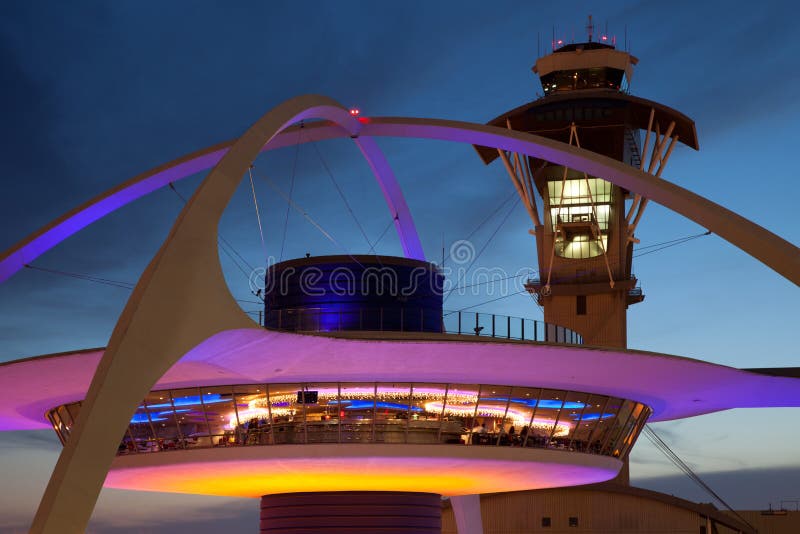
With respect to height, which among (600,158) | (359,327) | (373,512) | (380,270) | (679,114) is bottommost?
(373,512)

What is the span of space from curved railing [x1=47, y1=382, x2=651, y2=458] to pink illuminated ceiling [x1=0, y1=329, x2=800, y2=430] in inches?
24.5

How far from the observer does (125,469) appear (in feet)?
139

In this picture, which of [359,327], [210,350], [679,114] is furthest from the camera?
[679,114]

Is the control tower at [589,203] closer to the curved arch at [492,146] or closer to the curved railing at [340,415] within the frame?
the curved arch at [492,146]

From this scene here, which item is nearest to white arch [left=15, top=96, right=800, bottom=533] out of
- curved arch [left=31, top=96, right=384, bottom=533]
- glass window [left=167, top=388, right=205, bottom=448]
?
curved arch [left=31, top=96, right=384, bottom=533]

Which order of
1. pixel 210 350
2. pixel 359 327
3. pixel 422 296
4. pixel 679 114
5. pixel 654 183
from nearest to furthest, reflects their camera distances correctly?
pixel 210 350 → pixel 654 183 → pixel 359 327 → pixel 422 296 → pixel 679 114

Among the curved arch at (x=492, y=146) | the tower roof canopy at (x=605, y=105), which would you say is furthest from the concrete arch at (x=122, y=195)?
the tower roof canopy at (x=605, y=105)

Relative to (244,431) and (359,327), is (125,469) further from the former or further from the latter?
(359,327)

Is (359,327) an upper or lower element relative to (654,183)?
lower

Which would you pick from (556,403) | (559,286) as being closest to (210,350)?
(556,403)

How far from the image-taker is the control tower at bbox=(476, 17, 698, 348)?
256 ft

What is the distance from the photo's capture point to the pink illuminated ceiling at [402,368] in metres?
34.7

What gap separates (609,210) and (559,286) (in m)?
6.62

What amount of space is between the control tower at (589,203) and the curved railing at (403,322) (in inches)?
1234
